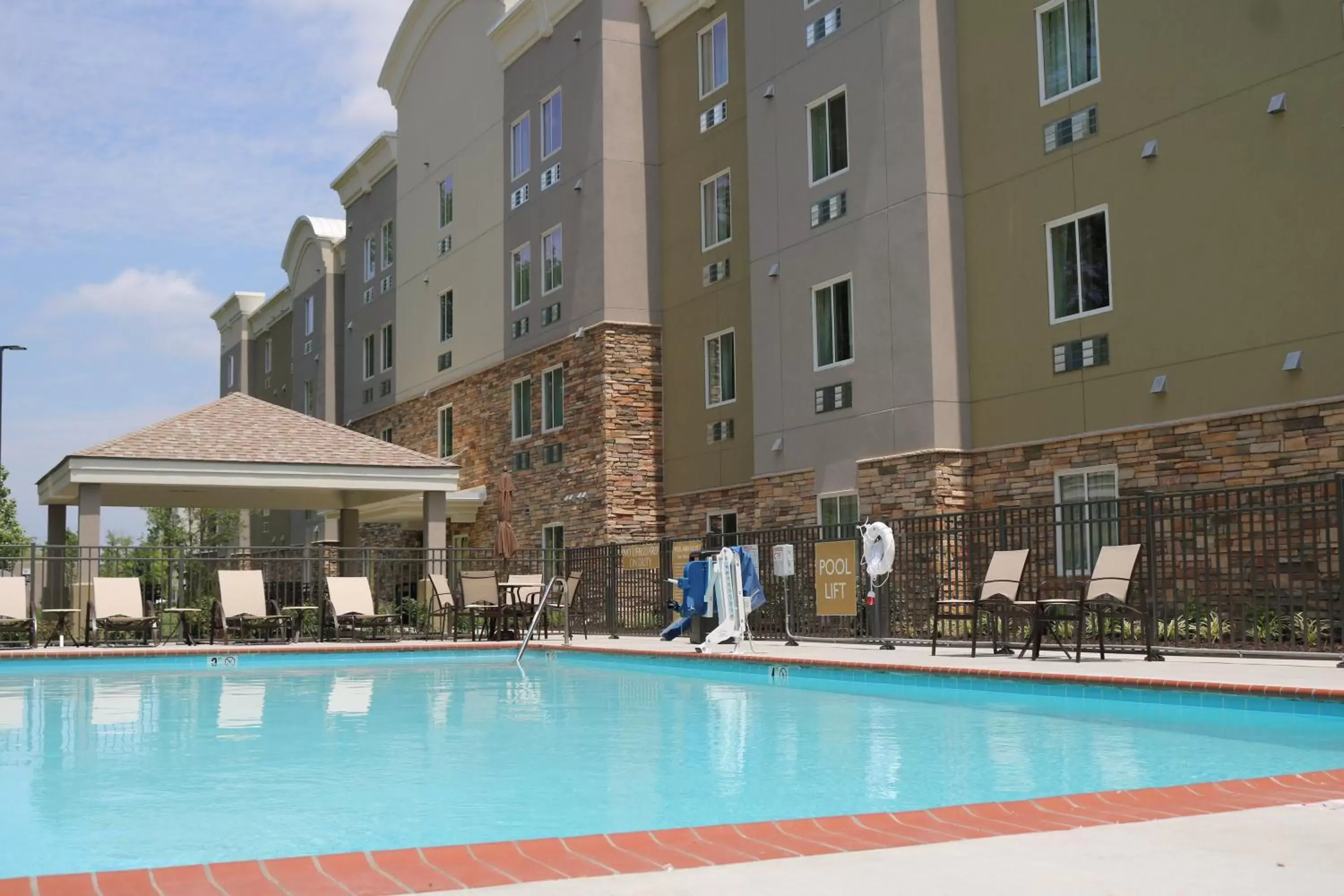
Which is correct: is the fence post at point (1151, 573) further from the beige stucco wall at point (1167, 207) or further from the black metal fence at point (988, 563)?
the beige stucco wall at point (1167, 207)

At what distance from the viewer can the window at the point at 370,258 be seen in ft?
125

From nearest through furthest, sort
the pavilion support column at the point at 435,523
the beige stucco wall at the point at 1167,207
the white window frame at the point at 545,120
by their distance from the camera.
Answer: the beige stucco wall at the point at 1167,207, the pavilion support column at the point at 435,523, the white window frame at the point at 545,120

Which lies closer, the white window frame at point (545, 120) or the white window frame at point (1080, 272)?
the white window frame at point (1080, 272)

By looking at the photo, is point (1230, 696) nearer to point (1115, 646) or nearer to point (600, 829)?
point (1115, 646)

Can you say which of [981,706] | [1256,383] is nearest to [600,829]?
[981,706]

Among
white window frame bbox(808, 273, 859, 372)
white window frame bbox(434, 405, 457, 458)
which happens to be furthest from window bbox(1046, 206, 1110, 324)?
white window frame bbox(434, 405, 457, 458)

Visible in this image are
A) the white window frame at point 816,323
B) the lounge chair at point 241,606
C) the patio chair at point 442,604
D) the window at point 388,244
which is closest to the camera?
the lounge chair at point 241,606

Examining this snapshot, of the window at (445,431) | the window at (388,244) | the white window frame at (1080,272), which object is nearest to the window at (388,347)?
the window at (388,244)

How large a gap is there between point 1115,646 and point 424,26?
1046 inches

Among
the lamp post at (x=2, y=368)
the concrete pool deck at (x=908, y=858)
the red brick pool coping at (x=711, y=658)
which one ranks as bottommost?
the red brick pool coping at (x=711, y=658)

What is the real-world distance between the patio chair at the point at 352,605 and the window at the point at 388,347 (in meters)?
17.1

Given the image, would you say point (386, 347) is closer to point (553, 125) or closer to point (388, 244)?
point (388, 244)

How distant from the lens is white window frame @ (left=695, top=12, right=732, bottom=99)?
78.9 feet

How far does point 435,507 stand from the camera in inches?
982
